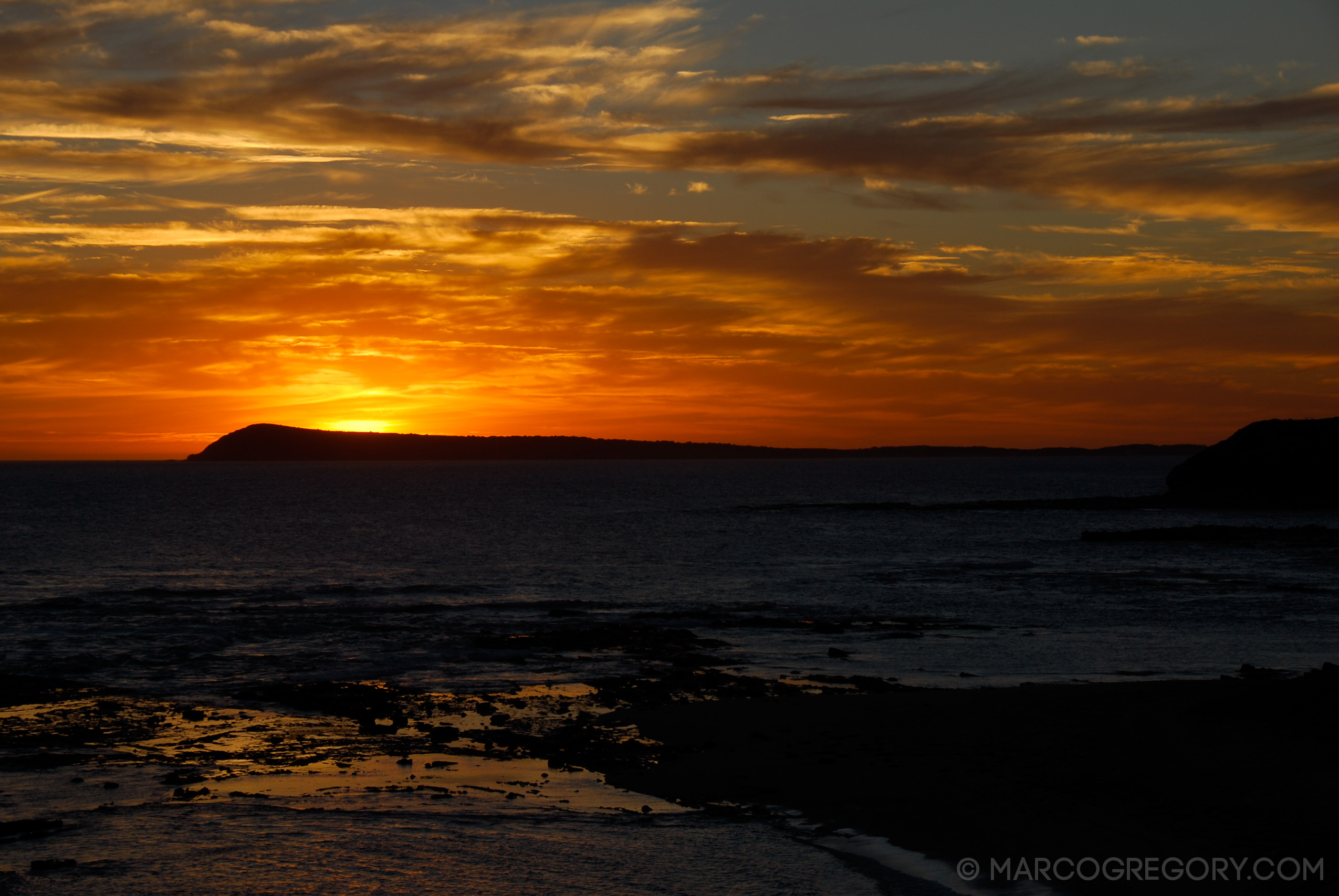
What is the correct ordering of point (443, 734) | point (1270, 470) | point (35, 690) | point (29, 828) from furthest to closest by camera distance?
1. point (1270, 470)
2. point (35, 690)
3. point (443, 734)
4. point (29, 828)

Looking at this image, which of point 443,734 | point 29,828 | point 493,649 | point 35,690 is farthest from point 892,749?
point 35,690

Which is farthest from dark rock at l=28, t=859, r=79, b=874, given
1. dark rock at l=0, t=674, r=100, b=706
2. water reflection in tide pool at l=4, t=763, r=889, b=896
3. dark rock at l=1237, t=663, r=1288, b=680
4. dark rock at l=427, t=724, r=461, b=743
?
dark rock at l=1237, t=663, r=1288, b=680

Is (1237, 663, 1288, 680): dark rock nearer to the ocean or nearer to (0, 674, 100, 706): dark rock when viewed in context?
the ocean

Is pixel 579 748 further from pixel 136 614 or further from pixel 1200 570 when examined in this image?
pixel 1200 570

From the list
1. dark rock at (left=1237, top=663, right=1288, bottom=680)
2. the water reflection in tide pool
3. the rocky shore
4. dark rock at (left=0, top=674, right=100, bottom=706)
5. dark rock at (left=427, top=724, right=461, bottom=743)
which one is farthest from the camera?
dark rock at (left=1237, top=663, right=1288, bottom=680)

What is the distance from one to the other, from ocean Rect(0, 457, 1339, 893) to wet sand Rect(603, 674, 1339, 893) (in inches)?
56.4

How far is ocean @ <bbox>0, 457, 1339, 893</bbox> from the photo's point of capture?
12234mm

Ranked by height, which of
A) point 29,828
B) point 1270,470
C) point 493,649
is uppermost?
point 1270,470

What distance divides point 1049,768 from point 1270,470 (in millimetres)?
112970

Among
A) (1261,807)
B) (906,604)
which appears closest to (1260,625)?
(906,604)

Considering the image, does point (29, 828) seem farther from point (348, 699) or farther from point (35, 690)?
point (35, 690)

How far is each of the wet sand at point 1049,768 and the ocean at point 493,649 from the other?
1.43m

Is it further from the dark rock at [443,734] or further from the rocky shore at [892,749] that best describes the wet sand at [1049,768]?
the dark rock at [443,734]

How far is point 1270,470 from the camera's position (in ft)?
366
